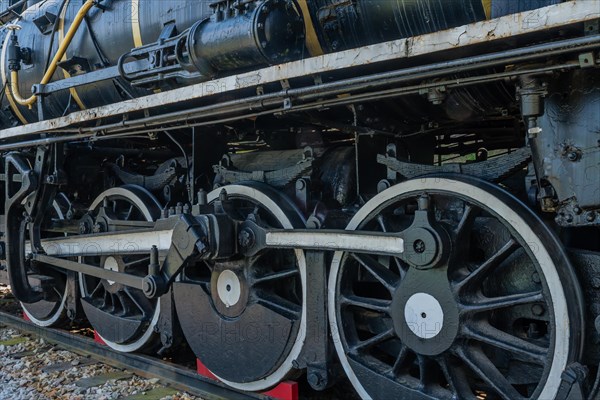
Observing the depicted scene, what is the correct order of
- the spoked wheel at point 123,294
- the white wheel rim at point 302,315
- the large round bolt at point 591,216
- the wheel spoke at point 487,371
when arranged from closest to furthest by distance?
the large round bolt at point 591,216 < the wheel spoke at point 487,371 < the white wheel rim at point 302,315 < the spoked wheel at point 123,294

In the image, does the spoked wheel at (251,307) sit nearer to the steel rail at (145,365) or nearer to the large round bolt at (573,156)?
the steel rail at (145,365)

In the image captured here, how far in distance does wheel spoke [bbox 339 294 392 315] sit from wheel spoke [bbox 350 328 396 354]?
0.30ft


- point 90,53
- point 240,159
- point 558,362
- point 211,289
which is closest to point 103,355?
point 211,289

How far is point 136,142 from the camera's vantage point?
4.20 meters

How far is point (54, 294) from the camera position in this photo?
4.57m

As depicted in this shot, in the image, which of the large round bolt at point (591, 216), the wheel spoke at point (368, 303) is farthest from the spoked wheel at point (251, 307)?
the large round bolt at point (591, 216)

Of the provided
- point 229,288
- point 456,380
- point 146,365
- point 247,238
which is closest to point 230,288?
point 229,288

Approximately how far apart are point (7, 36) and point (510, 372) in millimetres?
4379

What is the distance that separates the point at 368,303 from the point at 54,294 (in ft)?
9.87

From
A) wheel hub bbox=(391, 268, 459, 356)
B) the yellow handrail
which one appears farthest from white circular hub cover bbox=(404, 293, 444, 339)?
the yellow handrail

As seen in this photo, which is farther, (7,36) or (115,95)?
(7,36)

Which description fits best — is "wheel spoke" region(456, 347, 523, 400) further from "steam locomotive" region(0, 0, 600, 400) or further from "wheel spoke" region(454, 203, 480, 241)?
"wheel spoke" region(454, 203, 480, 241)

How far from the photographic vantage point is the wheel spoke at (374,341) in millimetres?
2516

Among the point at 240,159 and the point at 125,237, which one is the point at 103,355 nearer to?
the point at 125,237
